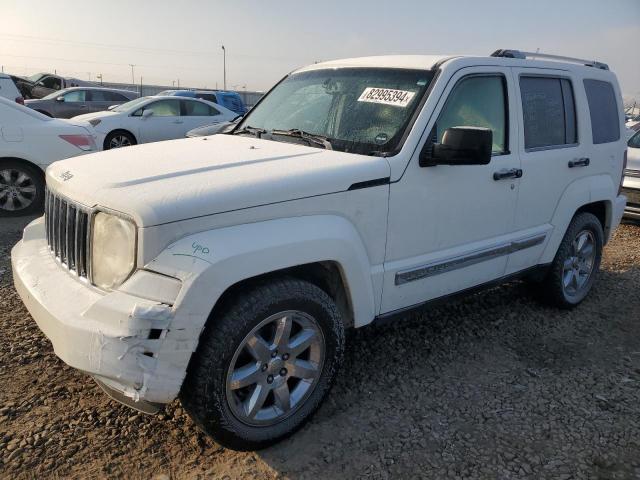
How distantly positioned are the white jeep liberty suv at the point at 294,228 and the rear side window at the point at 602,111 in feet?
0.98

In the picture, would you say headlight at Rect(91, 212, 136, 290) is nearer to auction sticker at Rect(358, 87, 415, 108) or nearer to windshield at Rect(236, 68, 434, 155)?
windshield at Rect(236, 68, 434, 155)

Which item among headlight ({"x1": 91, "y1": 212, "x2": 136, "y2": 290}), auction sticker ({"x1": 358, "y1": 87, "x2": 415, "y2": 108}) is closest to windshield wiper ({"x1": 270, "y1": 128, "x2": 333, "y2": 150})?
auction sticker ({"x1": 358, "y1": 87, "x2": 415, "y2": 108})

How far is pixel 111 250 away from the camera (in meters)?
2.30

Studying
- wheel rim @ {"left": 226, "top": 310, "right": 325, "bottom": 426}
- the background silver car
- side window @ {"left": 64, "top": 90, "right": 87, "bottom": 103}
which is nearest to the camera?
wheel rim @ {"left": 226, "top": 310, "right": 325, "bottom": 426}

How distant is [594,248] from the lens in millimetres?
4703

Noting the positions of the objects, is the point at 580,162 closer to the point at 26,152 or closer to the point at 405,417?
the point at 405,417

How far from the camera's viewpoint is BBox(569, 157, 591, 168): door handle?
4.06 metres

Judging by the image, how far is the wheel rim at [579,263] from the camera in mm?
4480

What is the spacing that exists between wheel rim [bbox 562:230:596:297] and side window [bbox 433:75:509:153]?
146 centimetres

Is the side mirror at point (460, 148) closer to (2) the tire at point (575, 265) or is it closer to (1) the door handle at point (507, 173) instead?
(1) the door handle at point (507, 173)

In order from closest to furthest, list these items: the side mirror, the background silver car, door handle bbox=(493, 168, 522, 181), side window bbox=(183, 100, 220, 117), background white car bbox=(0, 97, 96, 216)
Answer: the side mirror < door handle bbox=(493, 168, 522, 181) < background white car bbox=(0, 97, 96, 216) < side window bbox=(183, 100, 220, 117) < the background silver car

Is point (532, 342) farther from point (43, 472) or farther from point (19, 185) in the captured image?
point (19, 185)

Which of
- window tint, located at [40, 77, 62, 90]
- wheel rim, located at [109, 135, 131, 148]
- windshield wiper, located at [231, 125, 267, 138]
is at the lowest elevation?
wheel rim, located at [109, 135, 131, 148]

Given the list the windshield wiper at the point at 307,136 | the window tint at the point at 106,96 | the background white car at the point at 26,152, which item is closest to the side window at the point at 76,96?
the window tint at the point at 106,96
